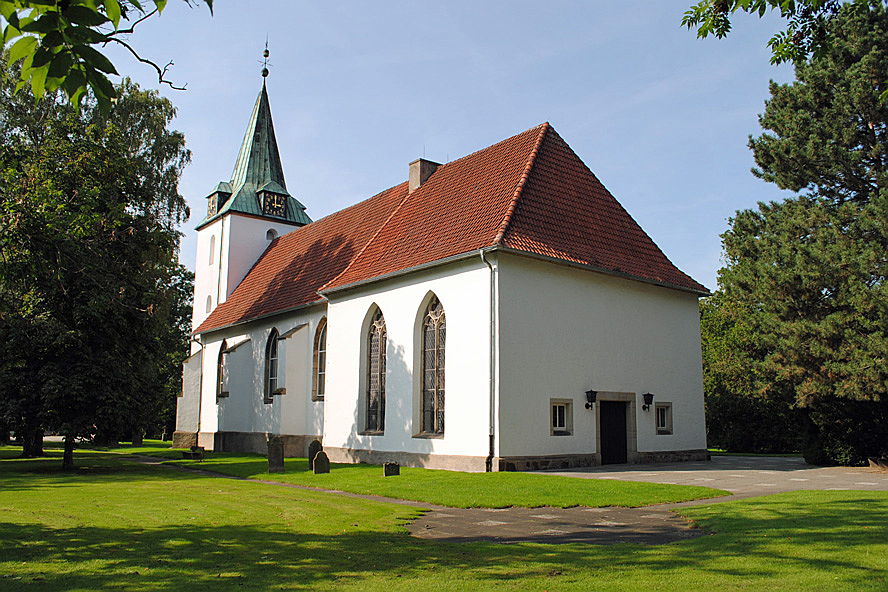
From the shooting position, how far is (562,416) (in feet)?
64.2

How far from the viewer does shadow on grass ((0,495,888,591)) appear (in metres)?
6.48

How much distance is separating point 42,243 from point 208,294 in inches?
1090

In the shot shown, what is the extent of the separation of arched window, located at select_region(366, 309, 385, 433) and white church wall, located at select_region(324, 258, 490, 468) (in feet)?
0.83

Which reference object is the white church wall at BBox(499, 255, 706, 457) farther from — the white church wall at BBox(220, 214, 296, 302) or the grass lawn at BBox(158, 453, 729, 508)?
the white church wall at BBox(220, 214, 296, 302)

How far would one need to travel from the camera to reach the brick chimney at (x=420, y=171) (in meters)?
27.0

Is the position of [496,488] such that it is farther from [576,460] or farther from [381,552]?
[381,552]

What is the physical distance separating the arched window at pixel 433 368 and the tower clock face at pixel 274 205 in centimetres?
2019

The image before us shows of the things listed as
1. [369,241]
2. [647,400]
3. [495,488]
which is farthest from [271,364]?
[495,488]

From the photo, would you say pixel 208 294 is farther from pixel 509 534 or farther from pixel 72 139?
pixel 509 534

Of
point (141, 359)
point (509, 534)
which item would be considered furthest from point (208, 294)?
point (509, 534)

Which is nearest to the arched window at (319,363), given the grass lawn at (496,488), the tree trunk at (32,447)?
the grass lawn at (496,488)

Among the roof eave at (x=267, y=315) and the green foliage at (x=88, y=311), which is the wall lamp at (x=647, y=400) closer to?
the roof eave at (x=267, y=315)

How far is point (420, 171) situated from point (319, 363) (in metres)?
8.00

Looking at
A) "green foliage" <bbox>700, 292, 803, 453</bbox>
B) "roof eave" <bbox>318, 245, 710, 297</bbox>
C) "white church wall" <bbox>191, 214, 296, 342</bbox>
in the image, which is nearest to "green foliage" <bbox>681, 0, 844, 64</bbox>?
"roof eave" <bbox>318, 245, 710, 297</bbox>
